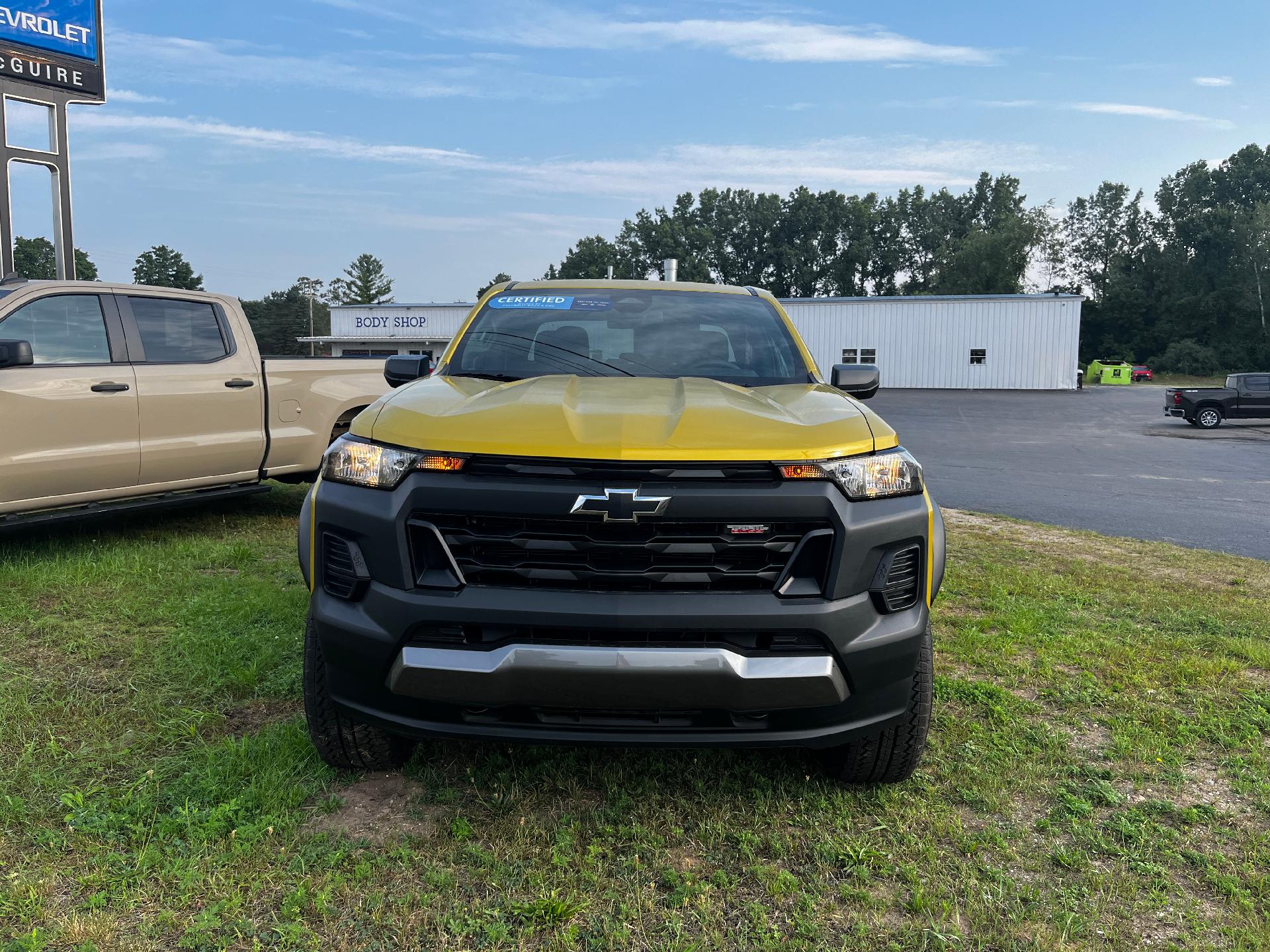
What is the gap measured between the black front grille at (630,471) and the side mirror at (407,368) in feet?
6.72

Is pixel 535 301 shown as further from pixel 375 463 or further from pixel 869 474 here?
pixel 869 474

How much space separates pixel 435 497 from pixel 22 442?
14.8ft

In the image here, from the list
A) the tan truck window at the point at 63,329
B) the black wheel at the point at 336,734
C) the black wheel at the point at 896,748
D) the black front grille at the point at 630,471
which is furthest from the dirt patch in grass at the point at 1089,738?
the tan truck window at the point at 63,329

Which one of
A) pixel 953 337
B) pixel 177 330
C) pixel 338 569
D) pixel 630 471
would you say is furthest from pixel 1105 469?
pixel 953 337

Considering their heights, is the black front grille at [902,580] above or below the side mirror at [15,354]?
below

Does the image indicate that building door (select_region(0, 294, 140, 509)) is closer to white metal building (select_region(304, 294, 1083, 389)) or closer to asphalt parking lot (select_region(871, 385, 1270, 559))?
asphalt parking lot (select_region(871, 385, 1270, 559))

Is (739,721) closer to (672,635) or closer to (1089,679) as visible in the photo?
(672,635)

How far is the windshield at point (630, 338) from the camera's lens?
3.81 meters

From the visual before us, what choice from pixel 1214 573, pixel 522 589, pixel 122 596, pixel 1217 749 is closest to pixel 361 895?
pixel 522 589

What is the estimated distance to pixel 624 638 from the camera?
240 centimetres

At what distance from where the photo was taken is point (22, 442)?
5.58m

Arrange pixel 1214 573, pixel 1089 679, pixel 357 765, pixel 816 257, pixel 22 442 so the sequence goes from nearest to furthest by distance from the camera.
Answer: pixel 357 765
pixel 1089 679
pixel 22 442
pixel 1214 573
pixel 816 257

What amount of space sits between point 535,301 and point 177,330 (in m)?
3.90

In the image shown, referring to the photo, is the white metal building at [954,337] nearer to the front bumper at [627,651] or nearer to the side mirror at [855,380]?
the side mirror at [855,380]
